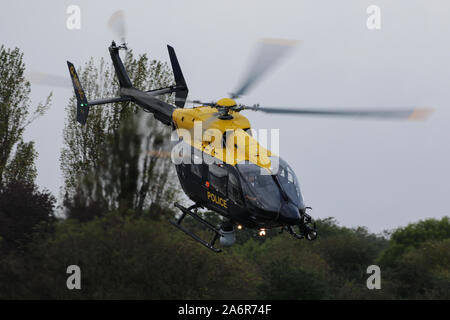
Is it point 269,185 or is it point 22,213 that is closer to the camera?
point 269,185

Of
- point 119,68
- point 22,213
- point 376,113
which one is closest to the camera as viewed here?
point 376,113

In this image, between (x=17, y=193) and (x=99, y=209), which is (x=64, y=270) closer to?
(x=99, y=209)

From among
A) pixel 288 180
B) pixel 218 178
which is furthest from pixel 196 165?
pixel 288 180

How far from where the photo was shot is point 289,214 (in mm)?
28734

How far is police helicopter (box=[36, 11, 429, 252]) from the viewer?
2886 centimetres

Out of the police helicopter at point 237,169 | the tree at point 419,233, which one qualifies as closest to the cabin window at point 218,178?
the police helicopter at point 237,169

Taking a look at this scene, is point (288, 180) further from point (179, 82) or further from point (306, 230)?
point (179, 82)

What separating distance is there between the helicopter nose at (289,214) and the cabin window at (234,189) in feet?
4.88

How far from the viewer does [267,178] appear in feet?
95.1

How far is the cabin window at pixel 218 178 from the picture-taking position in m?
29.8

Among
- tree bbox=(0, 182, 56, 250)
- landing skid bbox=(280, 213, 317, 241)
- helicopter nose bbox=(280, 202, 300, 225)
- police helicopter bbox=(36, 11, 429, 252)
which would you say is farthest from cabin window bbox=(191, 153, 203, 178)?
tree bbox=(0, 182, 56, 250)

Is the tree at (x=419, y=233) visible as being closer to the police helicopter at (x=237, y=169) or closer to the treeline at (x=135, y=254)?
the treeline at (x=135, y=254)

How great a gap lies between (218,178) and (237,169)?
112 centimetres
